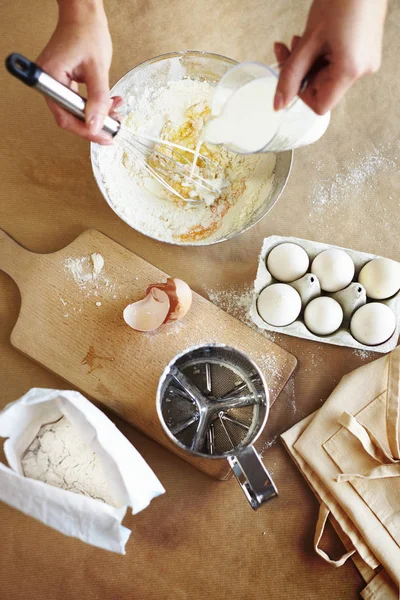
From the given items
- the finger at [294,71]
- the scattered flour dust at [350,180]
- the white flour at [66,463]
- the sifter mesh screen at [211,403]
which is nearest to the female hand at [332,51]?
the finger at [294,71]

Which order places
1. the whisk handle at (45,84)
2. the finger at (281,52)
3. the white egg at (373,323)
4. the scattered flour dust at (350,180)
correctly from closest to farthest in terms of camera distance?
the whisk handle at (45,84) → the finger at (281,52) → the white egg at (373,323) → the scattered flour dust at (350,180)

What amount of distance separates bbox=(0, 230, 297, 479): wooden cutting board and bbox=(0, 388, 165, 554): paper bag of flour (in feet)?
0.31

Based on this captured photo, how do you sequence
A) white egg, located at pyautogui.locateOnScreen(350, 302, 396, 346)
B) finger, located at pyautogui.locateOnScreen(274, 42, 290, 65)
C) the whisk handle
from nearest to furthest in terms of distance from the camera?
1. the whisk handle
2. finger, located at pyautogui.locateOnScreen(274, 42, 290, 65)
3. white egg, located at pyautogui.locateOnScreen(350, 302, 396, 346)

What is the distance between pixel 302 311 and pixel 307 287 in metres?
0.05

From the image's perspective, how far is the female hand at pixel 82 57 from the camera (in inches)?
27.4

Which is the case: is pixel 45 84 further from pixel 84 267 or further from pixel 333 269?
pixel 333 269

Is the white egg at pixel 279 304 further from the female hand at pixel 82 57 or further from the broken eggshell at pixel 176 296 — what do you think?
the female hand at pixel 82 57

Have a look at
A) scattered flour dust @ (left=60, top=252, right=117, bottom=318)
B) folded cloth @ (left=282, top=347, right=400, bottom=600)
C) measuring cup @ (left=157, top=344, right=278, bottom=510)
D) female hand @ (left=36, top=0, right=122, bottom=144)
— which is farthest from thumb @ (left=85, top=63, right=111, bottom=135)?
folded cloth @ (left=282, top=347, right=400, bottom=600)

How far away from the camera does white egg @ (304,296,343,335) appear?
819mm

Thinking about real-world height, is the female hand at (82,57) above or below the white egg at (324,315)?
above

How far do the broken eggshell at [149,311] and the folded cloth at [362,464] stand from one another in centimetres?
28

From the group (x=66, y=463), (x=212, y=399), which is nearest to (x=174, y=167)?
(x=212, y=399)

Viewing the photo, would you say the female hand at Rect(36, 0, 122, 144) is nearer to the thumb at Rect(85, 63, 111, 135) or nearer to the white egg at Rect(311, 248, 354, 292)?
the thumb at Rect(85, 63, 111, 135)

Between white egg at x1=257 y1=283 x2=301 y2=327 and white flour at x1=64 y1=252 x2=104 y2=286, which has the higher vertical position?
white egg at x1=257 y1=283 x2=301 y2=327
